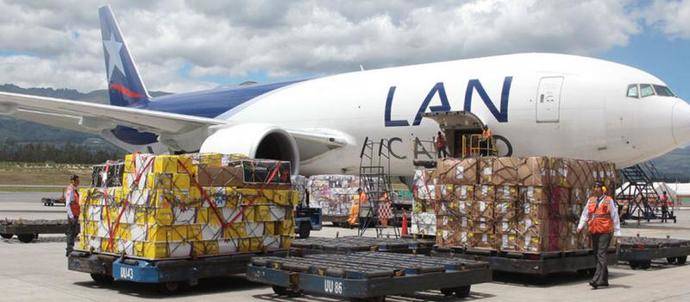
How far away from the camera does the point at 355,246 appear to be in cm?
1134

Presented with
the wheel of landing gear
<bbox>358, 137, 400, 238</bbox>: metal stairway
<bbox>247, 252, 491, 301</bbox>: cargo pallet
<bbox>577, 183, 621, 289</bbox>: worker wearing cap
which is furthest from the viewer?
<bbox>358, 137, 400, 238</bbox>: metal stairway

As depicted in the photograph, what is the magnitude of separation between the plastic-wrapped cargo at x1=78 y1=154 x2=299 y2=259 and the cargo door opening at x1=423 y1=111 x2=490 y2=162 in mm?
7196

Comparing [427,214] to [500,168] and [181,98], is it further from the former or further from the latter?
[181,98]

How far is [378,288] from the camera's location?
760 centimetres

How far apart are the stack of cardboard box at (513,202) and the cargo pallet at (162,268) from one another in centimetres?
325

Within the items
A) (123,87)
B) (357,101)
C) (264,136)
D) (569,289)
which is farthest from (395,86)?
(123,87)

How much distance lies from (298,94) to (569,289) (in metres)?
13.3

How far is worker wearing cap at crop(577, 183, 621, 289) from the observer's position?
32.1 ft

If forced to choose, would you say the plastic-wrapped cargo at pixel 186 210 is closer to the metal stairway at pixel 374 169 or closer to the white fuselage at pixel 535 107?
the white fuselage at pixel 535 107

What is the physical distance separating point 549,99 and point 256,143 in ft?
22.2

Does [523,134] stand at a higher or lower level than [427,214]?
higher

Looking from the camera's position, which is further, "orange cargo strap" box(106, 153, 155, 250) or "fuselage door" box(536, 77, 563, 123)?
"fuselage door" box(536, 77, 563, 123)

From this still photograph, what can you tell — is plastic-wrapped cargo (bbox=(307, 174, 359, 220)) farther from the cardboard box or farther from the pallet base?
the pallet base

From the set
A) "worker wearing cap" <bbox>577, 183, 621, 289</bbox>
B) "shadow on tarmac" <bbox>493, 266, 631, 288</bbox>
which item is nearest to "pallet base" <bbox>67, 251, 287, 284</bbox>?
"shadow on tarmac" <bbox>493, 266, 631, 288</bbox>
